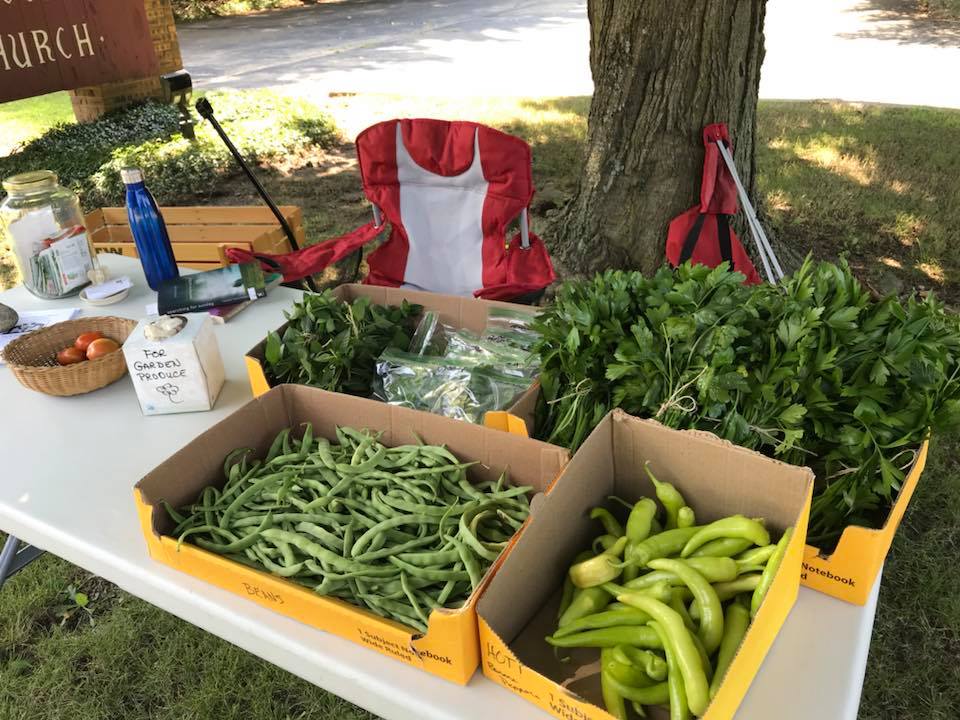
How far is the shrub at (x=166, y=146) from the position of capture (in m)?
5.98

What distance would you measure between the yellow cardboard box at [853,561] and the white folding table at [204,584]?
0.02 metres

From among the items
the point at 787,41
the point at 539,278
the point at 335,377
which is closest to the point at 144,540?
the point at 335,377

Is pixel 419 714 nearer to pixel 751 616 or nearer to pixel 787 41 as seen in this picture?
pixel 751 616

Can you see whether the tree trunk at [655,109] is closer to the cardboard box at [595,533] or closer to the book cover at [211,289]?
the book cover at [211,289]

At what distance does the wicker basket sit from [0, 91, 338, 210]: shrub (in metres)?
4.27

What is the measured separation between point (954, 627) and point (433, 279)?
6.94ft

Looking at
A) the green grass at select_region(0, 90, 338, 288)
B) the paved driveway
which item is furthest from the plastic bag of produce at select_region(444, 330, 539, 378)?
the paved driveway

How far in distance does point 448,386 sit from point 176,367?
2.01ft

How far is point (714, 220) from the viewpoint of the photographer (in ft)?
10.6

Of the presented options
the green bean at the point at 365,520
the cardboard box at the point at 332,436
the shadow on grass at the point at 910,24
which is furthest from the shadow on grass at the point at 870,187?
the shadow on grass at the point at 910,24

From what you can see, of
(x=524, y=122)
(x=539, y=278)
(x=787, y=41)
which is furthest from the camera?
(x=787, y=41)

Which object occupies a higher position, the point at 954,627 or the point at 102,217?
the point at 102,217

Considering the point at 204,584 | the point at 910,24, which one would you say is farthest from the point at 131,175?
the point at 910,24

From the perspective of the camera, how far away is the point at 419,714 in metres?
1.05
